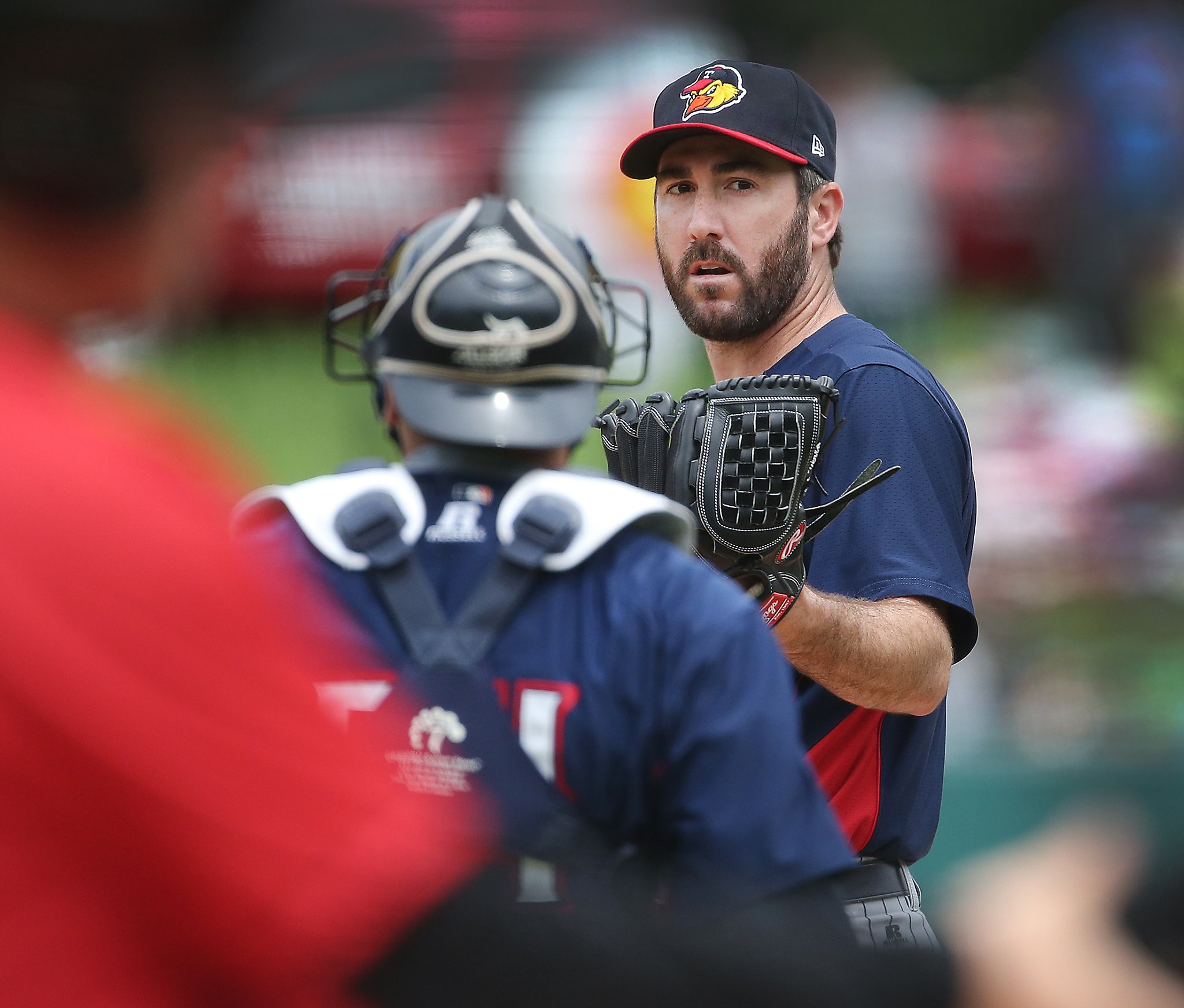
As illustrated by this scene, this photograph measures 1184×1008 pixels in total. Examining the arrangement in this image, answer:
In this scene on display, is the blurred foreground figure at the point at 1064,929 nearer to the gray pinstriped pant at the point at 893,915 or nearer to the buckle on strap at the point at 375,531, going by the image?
the buckle on strap at the point at 375,531

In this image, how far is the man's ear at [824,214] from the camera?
2709 mm

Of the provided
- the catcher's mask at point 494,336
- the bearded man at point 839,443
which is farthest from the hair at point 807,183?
the catcher's mask at point 494,336

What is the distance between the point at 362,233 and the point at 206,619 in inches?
216

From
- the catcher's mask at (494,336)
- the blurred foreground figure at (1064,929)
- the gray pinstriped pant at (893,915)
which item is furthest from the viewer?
the gray pinstriped pant at (893,915)

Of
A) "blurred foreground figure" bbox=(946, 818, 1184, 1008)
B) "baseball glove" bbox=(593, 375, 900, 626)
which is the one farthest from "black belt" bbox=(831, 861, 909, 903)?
"blurred foreground figure" bbox=(946, 818, 1184, 1008)

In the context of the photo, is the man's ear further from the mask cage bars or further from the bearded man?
the mask cage bars

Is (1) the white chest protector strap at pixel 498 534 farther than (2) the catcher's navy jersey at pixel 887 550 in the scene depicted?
No

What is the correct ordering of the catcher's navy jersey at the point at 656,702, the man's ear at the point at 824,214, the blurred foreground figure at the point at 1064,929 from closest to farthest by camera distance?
1. the blurred foreground figure at the point at 1064,929
2. the catcher's navy jersey at the point at 656,702
3. the man's ear at the point at 824,214

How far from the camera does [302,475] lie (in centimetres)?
679

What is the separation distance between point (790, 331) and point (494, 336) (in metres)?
1.00

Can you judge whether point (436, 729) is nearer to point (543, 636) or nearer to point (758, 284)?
point (543, 636)

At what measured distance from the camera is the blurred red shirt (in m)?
0.94

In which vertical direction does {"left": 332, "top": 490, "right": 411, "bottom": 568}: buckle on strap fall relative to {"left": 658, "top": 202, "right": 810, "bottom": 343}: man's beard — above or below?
below

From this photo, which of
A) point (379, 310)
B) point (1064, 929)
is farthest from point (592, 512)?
point (1064, 929)
